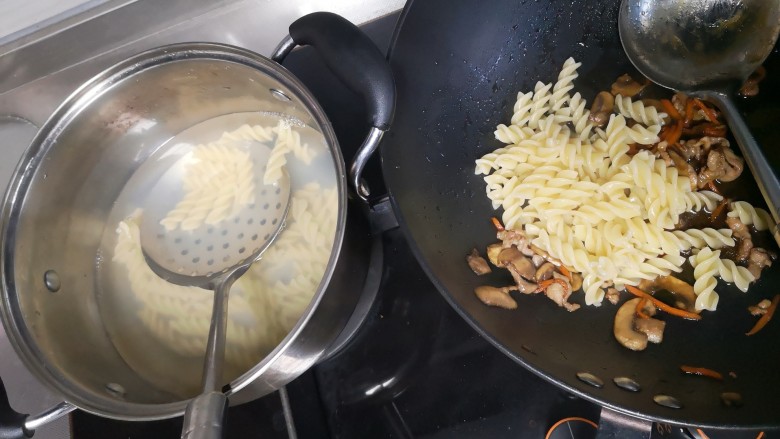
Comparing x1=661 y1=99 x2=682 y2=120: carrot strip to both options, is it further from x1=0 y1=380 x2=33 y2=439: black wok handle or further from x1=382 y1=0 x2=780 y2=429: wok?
x1=0 y1=380 x2=33 y2=439: black wok handle

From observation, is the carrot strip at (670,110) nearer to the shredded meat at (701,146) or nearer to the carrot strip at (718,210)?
the shredded meat at (701,146)

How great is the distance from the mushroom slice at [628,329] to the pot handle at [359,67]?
29.5 inches

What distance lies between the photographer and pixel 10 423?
54.3 inches

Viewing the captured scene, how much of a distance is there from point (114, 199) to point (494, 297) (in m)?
1.25

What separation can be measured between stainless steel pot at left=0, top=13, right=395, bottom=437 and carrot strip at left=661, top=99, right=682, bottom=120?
92 cm

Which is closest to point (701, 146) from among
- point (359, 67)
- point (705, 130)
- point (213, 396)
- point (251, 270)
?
point (705, 130)

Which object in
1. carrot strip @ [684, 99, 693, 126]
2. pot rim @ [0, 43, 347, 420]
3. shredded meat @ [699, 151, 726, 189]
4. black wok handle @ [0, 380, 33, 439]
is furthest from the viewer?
carrot strip @ [684, 99, 693, 126]

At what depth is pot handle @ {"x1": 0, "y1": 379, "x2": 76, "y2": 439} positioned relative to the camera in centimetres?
135

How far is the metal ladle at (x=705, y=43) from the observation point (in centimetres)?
146


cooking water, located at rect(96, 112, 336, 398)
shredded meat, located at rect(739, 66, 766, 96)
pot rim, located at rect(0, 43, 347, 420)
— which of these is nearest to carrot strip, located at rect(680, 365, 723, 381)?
shredded meat, located at rect(739, 66, 766, 96)

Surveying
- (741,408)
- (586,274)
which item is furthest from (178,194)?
(741,408)

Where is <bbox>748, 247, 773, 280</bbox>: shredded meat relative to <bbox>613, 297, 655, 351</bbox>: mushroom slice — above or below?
below

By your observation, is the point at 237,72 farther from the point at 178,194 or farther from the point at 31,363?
the point at 31,363

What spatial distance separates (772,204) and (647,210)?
0.29m
